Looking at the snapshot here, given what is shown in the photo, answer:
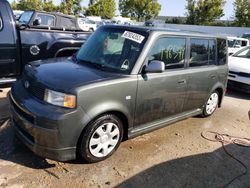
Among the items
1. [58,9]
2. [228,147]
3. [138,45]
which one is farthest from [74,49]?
[58,9]

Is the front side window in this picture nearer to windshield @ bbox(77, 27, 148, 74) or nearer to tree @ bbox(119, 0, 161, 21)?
windshield @ bbox(77, 27, 148, 74)

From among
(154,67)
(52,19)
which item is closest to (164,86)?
(154,67)

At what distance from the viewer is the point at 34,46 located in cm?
573

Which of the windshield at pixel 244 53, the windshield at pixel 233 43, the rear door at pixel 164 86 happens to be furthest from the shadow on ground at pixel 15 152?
the windshield at pixel 233 43

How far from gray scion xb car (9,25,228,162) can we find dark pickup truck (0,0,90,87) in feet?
4.55

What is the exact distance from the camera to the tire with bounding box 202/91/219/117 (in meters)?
5.77

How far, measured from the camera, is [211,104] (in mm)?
5918

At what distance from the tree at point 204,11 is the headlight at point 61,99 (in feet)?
124

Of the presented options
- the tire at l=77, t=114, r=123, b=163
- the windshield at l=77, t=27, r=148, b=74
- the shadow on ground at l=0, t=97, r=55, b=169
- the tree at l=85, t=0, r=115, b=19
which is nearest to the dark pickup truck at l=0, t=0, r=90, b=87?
the shadow on ground at l=0, t=97, r=55, b=169

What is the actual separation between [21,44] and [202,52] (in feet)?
11.5

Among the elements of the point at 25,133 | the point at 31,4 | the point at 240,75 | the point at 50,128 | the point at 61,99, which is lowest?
the point at 25,133

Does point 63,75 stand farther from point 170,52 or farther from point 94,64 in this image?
point 170,52

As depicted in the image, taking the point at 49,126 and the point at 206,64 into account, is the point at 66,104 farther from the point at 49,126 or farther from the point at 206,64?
the point at 206,64


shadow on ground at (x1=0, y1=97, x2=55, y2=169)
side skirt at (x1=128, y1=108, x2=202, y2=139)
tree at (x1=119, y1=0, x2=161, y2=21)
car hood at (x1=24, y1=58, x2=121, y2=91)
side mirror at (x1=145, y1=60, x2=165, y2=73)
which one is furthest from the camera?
tree at (x1=119, y1=0, x2=161, y2=21)
